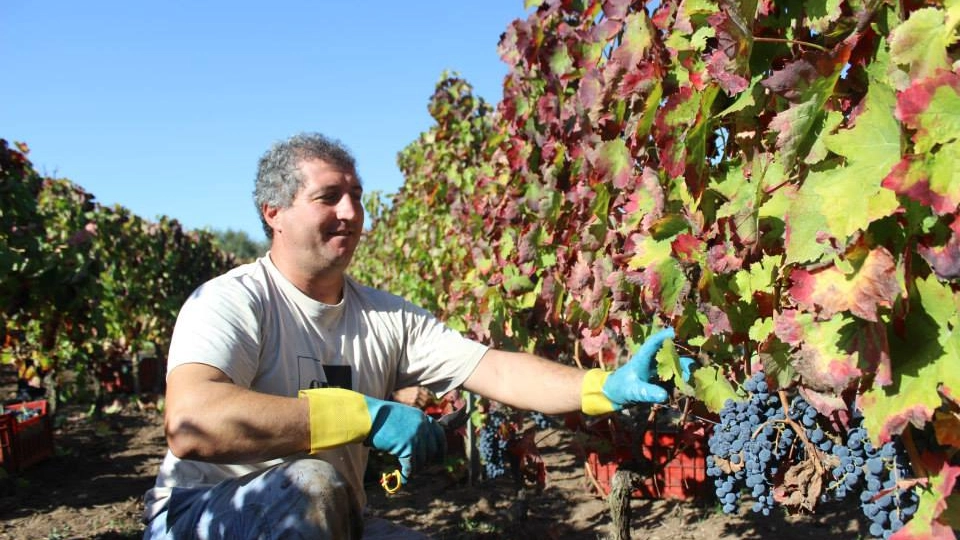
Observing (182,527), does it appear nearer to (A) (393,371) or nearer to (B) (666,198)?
(A) (393,371)

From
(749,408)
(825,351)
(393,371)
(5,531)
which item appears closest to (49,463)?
(5,531)

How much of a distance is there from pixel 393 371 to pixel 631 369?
964mm

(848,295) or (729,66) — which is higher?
(729,66)

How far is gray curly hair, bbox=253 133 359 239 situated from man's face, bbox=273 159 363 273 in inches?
1.2

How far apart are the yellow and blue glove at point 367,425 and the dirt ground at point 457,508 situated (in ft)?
7.03

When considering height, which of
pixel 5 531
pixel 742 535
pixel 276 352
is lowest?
pixel 742 535

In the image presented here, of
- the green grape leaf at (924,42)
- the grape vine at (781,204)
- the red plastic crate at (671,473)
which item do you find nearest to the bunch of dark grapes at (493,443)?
the red plastic crate at (671,473)

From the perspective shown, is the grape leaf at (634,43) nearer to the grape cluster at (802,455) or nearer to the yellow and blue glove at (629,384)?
the yellow and blue glove at (629,384)

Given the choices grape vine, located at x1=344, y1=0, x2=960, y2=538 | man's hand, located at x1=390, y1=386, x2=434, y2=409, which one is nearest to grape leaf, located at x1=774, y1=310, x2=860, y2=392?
grape vine, located at x1=344, y1=0, x2=960, y2=538

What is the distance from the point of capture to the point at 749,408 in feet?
6.58

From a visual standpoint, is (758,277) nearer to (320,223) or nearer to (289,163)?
(320,223)

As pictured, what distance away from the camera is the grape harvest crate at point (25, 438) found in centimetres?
631

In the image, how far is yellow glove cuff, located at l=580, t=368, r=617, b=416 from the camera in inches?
103

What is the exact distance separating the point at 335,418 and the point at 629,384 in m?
0.84
